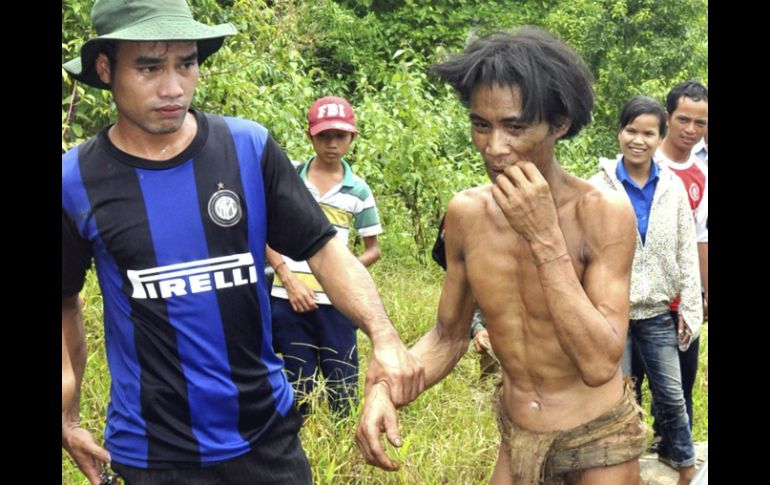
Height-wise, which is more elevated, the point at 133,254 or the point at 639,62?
the point at 133,254

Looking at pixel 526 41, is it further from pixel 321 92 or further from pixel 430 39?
pixel 430 39

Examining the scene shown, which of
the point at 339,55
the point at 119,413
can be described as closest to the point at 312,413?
the point at 119,413

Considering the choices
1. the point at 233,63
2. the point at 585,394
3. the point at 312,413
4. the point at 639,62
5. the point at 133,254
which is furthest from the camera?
the point at 639,62

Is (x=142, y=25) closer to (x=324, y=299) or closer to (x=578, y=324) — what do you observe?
(x=578, y=324)

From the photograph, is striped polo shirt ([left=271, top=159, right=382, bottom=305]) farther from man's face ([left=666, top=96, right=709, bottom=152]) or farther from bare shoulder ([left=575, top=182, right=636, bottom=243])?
bare shoulder ([left=575, top=182, right=636, bottom=243])

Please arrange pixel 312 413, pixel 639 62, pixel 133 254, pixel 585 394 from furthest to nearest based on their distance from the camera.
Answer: pixel 639 62
pixel 312 413
pixel 585 394
pixel 133 254

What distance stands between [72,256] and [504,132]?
1.29 metres

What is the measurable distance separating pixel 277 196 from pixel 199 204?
239 millimetres

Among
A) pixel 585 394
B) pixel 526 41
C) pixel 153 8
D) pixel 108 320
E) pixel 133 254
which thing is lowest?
pixel 585 394

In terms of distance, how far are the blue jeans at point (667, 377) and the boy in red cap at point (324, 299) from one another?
1.48m

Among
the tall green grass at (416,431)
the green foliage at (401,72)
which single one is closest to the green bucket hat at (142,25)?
the green foliage at (401,72)

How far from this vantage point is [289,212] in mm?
2930

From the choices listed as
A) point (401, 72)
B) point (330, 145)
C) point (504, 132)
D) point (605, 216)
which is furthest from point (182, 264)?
point (401, 72)

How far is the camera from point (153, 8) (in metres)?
2.85
